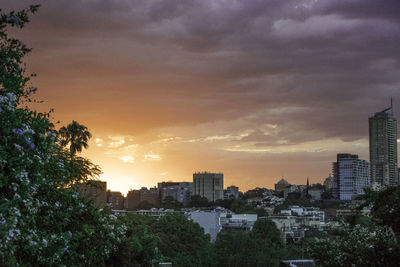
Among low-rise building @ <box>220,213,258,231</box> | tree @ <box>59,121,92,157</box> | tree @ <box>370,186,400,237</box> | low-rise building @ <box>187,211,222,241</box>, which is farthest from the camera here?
low-rise building @ <box>220,213,258,231</box>

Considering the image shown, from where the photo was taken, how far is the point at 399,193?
18.3 m

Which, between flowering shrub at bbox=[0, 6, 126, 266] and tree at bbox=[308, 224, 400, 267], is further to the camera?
tree at bbox=[308, 224, 400, 267]

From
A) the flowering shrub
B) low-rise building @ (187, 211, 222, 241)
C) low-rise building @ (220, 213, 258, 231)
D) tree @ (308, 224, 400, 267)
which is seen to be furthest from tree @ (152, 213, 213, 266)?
the flowering shrub

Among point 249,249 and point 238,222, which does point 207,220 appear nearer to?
point 238,222

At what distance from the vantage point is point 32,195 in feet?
29.9

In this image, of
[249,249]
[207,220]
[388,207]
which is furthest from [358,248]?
[207,220]

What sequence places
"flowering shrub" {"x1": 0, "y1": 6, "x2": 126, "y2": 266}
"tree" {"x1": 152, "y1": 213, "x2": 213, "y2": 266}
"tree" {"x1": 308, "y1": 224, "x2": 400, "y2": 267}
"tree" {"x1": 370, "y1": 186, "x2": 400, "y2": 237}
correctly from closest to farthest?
1. "flowering shrub" {"x1": 0, "y1": 6, "x2": 126, "y2": 266}
2. "tree" {"x1": 308, "y1": 224, "x2": 400, "y2": 267}
3. "tree" {"x1": 370, "y1": 186, "x2": 400, "y2": 237}
4. "tree" {"x1": 152, "y1": 213, "x2": 213, "y2": 266}

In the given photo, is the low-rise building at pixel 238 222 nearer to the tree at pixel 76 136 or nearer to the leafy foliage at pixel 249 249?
the leafy foliage at pixel 249 249

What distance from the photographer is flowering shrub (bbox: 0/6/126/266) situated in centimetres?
829

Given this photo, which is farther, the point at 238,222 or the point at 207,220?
the point at 238,222

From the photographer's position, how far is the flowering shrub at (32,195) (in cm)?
829

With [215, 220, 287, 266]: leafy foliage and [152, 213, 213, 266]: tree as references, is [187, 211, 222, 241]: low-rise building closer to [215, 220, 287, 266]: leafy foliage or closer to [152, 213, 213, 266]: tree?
[215, 220, 287, 266]: leafy foliage

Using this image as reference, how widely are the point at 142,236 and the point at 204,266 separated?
21734mm

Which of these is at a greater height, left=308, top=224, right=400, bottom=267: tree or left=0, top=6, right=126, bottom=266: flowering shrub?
left=0, top=6, right=126, bottom=266: flowering shrub
